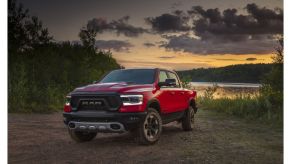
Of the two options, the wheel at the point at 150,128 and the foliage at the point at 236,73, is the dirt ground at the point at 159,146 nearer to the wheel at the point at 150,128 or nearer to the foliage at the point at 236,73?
the wheel at the point at 150,128

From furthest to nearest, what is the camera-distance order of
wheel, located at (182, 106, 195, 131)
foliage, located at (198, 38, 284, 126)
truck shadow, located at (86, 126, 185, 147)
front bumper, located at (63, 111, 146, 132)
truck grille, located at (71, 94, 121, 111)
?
foliage, located at (198, 38, 284, 126), wheel, located at (182, 106, 195, 131), truck shadow, located at (86, 126, 185, 147), truck grille, located at (71, 94, 121, 111), front bumper, located at (63, 111, 146, 132)

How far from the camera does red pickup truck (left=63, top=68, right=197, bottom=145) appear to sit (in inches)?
320

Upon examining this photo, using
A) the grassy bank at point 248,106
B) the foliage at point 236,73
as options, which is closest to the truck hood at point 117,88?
the foliage at point 236,73

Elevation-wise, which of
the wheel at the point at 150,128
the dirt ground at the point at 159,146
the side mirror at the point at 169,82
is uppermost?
the side mirror at the point at 169,82

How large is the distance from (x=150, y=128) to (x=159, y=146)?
417 mm

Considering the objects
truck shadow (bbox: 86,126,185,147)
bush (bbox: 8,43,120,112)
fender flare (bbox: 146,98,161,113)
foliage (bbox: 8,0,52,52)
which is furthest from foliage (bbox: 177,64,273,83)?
foliage (bbox: 8,0,52,52)

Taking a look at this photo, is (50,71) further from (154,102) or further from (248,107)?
(248,107)

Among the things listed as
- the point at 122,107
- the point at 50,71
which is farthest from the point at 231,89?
the point at 122,107

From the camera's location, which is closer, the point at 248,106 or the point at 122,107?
the point at 122,107

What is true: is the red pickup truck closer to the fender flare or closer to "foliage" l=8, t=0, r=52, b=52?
the fender flare

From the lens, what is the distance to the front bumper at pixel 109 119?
8.09 metres

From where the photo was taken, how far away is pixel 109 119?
810cm

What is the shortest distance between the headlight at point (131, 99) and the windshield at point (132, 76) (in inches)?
35.3

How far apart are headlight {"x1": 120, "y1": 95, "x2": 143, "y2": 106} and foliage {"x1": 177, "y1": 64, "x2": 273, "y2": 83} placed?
12.9 feet
